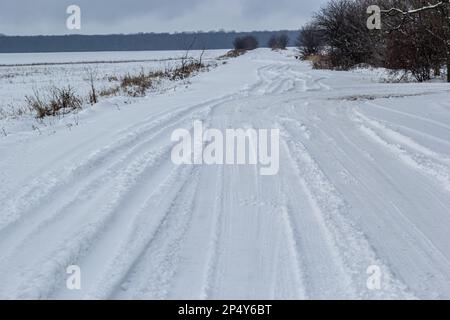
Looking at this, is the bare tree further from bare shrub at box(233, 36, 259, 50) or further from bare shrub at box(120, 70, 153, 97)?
bare shrub at box(233, 36, 259, 50)

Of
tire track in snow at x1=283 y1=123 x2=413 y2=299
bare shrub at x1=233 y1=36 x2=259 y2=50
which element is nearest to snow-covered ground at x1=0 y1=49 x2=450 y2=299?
tire track in snow at x1=283 y1=123 x2=413 y2=299

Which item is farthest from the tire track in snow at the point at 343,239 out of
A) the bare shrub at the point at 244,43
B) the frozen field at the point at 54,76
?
the bare shrub at the point at 244,43

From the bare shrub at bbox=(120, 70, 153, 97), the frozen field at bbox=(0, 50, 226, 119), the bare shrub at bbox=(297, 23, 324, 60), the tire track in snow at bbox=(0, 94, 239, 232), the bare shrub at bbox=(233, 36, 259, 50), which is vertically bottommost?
the tire track in snow at bbox=(0, 94, 239, 232)

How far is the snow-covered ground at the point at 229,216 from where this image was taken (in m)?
3.33

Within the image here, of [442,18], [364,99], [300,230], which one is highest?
[442,18]

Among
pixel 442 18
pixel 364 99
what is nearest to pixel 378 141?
pixel 364 99

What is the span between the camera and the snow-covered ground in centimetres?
333

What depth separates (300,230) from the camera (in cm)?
417

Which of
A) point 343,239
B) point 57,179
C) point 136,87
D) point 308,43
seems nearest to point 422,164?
point 343,239

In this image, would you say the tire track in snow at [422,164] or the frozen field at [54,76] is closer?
the tire track in snow at [422,164]

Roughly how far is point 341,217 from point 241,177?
1586 mm

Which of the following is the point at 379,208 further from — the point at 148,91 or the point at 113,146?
the point at 148,91

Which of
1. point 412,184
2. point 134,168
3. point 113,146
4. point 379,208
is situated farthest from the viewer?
point 113,146

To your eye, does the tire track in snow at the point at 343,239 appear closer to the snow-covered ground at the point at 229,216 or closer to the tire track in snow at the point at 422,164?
the snow-covered ground at the point at 229,216
